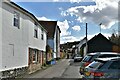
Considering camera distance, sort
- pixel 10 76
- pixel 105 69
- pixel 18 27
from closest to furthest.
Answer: pixel 105 69, pixel 10 76, pixel 18 27

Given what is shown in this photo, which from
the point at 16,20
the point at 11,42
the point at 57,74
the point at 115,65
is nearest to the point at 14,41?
the point at 11,42

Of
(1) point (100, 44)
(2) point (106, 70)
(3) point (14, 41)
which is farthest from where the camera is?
(1) point (100, 44)

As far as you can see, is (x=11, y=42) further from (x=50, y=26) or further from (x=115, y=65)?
(x=50, y=26)

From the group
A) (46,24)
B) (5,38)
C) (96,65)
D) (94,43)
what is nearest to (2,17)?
(5,38)

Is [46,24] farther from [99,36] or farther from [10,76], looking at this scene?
[10,76]

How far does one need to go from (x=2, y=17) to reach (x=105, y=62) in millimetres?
8036

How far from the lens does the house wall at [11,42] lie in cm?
1633

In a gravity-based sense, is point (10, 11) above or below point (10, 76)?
above

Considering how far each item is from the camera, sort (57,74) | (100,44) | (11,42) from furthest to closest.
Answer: (100,44), (57,74), (11,42)

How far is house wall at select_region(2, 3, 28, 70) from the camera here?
16.3m

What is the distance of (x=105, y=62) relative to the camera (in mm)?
10172

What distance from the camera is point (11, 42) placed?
1766 centimetres

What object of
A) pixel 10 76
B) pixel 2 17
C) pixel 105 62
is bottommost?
pixel 10 76

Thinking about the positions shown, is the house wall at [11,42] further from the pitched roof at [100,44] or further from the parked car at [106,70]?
the pitched roof at [100,44]
